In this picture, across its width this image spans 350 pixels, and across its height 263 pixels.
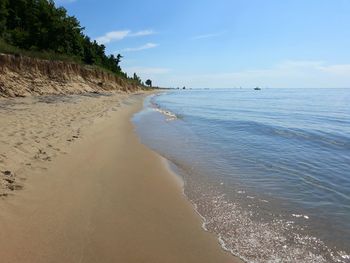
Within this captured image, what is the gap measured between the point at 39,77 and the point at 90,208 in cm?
2382

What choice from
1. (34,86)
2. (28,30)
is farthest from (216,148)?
(28,30)

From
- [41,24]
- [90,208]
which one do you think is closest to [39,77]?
[41,24]

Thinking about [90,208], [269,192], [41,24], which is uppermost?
[41,24]

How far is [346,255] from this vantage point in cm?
443

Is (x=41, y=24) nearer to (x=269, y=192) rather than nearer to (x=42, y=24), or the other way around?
(x=42, y=24)

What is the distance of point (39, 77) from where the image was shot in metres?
26.9

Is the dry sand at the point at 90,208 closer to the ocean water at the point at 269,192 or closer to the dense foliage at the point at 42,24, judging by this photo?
the ocean water at the point at 269,192

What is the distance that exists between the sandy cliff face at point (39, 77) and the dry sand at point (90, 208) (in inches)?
565

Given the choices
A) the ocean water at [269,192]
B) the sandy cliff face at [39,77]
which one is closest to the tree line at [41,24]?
the sandy cliff face at [39,77]

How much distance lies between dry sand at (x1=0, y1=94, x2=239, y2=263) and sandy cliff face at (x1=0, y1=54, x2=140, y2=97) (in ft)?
47.0

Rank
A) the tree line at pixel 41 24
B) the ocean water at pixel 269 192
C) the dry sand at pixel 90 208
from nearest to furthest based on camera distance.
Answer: the dry sand at pixel 90 208 → the ocean water at pixel 269 192 → the tree line at pixel 41 24

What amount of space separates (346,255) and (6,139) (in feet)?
24.5

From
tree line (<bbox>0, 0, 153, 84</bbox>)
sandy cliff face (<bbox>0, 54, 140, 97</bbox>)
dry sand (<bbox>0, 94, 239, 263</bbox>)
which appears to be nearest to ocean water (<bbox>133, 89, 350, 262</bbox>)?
dry sand (<bbox>0, 94, 239, 263</bbox>)

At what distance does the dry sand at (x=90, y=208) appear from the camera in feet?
13.6
